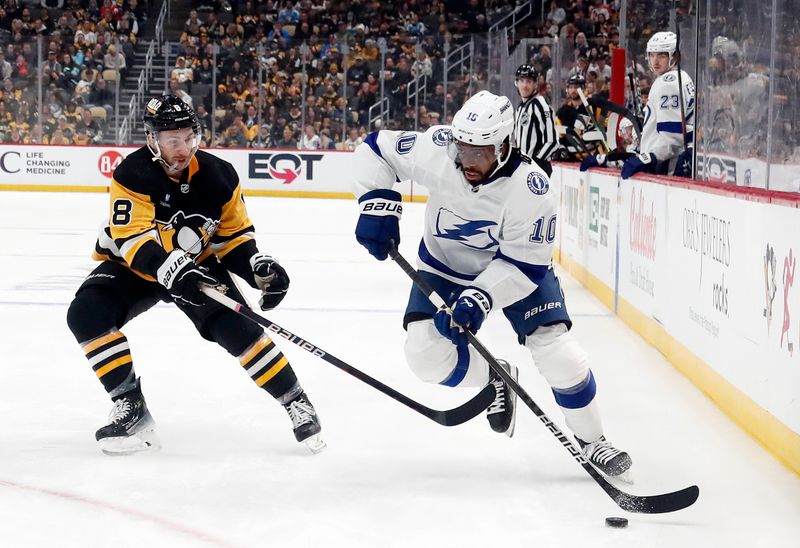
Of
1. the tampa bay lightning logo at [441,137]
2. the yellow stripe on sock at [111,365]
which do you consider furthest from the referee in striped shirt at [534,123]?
the yellow stripe on sock at [111,365]

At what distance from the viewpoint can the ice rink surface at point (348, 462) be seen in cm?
262

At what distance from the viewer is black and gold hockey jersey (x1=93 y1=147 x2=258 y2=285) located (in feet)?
10.4

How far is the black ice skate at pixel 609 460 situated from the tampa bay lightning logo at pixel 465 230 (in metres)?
0.63

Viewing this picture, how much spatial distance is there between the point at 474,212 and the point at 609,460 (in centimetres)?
77

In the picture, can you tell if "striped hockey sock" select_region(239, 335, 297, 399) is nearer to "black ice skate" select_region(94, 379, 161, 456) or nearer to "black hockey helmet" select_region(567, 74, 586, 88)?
"black ice skate" select_region(94, 379, 161, 456)

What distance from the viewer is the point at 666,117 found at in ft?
19.2

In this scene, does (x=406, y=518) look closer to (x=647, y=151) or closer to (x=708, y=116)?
(x=708, y=116)

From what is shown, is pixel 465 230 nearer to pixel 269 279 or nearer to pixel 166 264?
pixel 269 279

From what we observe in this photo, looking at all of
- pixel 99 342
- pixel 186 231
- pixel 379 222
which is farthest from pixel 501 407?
pixel 99 342

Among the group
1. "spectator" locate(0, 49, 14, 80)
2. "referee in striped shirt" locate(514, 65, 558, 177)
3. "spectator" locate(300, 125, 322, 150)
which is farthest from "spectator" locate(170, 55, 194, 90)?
"referee in striped shirt" locate(514, 65, 558, 177)

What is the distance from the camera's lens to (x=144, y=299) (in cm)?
336

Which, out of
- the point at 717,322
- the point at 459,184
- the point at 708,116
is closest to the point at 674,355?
the point at 717,322

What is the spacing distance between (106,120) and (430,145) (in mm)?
11665

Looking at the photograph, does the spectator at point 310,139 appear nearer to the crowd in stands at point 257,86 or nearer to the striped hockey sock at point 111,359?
the crowd in stands at point 257,86
